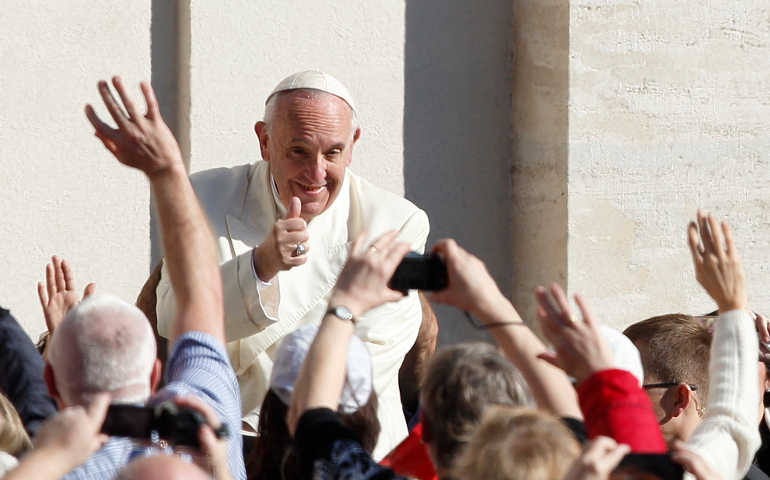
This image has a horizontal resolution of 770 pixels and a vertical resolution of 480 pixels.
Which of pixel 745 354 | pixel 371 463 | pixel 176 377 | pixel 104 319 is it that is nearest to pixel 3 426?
pixel 176 377

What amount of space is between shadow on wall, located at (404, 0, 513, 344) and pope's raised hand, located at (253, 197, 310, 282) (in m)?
2.09

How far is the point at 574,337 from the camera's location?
2.58m

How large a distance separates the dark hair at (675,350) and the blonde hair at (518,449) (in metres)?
1.51

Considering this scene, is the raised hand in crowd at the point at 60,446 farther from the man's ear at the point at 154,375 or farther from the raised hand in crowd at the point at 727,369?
the raised hand in crowd at the point at 727,369

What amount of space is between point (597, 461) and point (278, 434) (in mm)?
1017

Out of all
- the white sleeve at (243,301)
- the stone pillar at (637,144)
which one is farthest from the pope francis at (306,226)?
the stone pillar at (637,144)

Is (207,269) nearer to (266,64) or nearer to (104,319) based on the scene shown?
(104,319)

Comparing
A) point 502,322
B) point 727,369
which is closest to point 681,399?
point 727,369

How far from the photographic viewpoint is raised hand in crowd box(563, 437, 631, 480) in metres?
2.09

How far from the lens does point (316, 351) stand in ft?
8.55

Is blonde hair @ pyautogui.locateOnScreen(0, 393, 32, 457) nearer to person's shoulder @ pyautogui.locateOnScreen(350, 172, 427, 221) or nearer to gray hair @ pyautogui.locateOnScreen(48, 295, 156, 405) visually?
gray hair @ pyautogui.locateOnScreen(48, 295, 156, 405)

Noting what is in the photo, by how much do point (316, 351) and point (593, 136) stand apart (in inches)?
144

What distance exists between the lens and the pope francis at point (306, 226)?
14.2ft

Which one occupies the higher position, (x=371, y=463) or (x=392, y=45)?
(x=392, y=45)
